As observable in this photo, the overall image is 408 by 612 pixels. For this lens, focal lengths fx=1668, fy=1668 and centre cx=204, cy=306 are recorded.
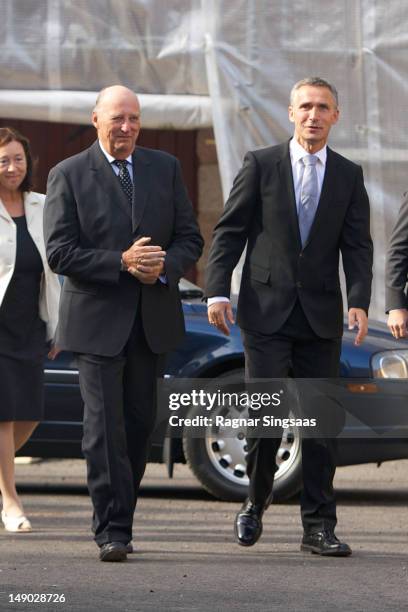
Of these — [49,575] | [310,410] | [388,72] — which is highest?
[388,72]

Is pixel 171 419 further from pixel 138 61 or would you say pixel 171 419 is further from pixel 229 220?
pixel 138 61

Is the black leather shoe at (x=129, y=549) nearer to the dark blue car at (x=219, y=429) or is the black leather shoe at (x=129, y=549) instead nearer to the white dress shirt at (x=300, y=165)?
the white dress shirt at (x=300, y=165)

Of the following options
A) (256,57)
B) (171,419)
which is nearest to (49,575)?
(171,419)

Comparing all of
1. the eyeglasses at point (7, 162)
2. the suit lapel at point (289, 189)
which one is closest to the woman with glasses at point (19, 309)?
the eyeglasses at point (7, 162)

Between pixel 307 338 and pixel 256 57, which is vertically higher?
pixel 256 57

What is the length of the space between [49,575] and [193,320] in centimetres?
325

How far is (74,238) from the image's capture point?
7133mm

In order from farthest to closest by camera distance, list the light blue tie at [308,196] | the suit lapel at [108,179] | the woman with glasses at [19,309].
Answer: the woman with glasses at [19,309]
the light blue tie at [308,196]
the suit lapel at [108,179]

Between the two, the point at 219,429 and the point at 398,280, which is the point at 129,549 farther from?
the point at 219,429

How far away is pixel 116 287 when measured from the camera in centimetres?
716

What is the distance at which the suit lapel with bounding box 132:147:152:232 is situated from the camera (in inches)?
282

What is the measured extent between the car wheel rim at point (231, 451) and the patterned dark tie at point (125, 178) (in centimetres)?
253

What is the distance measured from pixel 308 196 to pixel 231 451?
255 centimetres

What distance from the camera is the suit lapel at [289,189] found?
23.9ft
